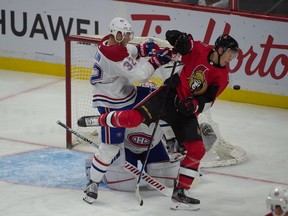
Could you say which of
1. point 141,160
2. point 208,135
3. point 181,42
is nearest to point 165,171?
point 141,160

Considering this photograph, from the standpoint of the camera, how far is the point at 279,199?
181 inches

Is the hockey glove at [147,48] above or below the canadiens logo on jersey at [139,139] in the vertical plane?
above

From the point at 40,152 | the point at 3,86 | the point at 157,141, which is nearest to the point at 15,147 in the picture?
the point at 40,152

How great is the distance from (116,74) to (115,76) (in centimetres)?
4

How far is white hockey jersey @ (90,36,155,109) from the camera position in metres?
6.05

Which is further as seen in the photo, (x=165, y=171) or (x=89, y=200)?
(x=165, y=171)

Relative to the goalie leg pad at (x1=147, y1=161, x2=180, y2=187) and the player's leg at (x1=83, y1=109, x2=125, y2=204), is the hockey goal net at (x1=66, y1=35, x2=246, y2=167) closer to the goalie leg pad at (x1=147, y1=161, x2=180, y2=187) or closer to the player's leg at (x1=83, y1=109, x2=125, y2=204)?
the goalie leg pad at (x1=147, y1=161, x2=180, y2=187)

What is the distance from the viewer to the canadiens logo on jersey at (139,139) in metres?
6.39

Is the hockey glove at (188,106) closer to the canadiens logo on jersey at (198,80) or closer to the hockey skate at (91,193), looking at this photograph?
the canadiens logo on jersey at (198,80)

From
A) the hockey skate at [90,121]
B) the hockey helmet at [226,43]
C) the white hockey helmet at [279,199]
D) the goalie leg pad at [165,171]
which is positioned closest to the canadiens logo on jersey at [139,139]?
the goalie leg pad at [165,171]

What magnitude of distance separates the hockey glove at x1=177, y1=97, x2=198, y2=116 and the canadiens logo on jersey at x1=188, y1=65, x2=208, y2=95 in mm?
113

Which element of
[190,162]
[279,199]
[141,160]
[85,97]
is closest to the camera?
[279,199]

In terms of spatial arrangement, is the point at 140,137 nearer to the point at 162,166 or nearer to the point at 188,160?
the point at 162,166

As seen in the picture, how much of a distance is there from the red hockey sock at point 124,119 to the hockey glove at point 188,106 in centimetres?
27
